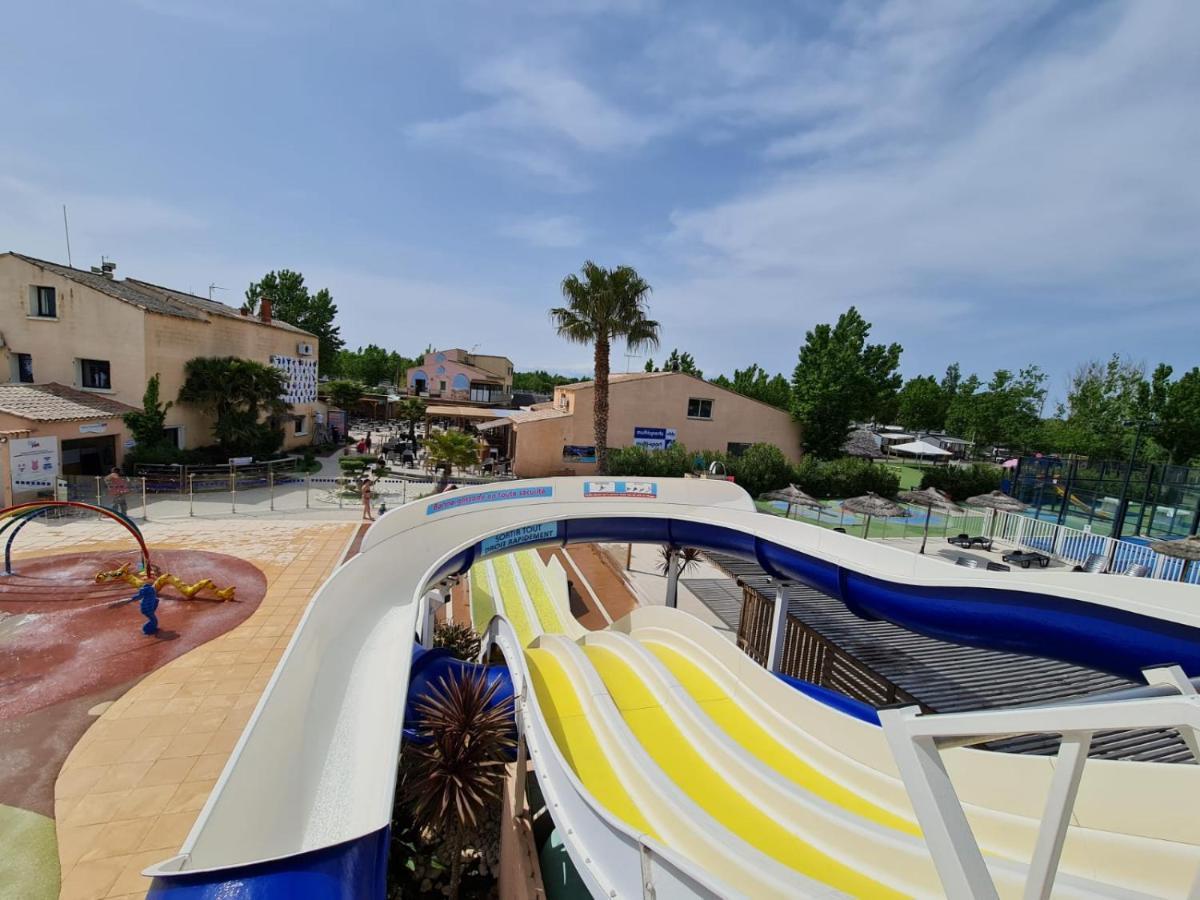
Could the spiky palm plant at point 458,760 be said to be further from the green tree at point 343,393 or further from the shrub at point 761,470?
the green tree at point 343,393

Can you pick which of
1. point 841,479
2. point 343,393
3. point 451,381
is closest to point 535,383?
point 451,381

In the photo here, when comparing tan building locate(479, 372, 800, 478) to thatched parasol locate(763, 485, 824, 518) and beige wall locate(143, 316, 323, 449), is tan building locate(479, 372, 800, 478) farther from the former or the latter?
beige wall locate(143, 316, 323, 449)

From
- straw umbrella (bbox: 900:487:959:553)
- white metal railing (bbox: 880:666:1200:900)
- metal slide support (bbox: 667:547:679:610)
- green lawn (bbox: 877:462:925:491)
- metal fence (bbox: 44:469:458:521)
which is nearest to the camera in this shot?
white metal railing (bbox: 880:666:1200:900)

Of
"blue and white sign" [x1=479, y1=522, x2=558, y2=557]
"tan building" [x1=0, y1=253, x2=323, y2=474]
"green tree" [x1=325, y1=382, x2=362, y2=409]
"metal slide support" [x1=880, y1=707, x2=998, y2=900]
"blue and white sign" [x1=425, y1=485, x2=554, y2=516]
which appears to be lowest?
"blue and white sign" [x1=479, y1=522, x2=558, y2=557]

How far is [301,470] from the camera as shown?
1213 inches

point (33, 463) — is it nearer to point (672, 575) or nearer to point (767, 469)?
point (672, 575)

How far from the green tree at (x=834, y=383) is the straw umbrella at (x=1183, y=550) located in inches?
783

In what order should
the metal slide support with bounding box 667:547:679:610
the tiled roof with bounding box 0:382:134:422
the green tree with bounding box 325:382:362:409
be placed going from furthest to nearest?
1. the green tree with bounding box 325:382:362:409
2. the tiled roof with bounding box 0:382:134:422
3. the metal slide support with bounding box 667:547:679:610

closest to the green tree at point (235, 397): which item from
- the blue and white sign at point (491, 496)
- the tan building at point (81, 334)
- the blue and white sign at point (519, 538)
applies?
the tan building at point (81, 334)

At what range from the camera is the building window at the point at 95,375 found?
25406mm

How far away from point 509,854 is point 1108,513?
33.0m

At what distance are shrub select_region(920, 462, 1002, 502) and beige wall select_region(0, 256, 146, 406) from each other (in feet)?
149

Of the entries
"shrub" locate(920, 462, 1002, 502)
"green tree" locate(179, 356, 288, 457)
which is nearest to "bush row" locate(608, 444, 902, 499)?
"shrub" locate(920, 462, 1002, 502)

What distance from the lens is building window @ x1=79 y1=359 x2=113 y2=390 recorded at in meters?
25.4
